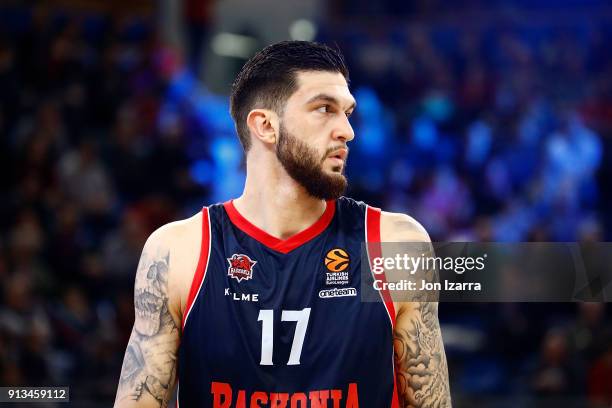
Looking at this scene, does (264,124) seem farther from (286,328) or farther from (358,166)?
(358,166)

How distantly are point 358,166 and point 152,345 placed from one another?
7.52 m

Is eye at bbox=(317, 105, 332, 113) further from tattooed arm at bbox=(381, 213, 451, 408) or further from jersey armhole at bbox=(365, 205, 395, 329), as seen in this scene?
tattooed arm at bbox=(381, 213, 451, 408)

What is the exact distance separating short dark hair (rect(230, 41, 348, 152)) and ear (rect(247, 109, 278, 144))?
2cm

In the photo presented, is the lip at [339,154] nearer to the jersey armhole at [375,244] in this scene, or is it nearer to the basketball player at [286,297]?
the basketball player at [286,297]

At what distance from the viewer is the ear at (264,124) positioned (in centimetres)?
357

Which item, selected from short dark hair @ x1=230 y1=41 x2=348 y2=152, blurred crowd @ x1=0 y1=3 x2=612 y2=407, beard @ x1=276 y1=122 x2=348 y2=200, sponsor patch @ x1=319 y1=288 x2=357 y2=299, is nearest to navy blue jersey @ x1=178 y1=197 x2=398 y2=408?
sponsor patch @ x1=319 y1=288 x2=357 y2=299

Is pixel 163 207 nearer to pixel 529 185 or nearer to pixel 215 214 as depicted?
pixel 529 185

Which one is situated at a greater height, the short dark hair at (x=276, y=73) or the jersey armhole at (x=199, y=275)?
the short dark hair at (x=276, y=73)

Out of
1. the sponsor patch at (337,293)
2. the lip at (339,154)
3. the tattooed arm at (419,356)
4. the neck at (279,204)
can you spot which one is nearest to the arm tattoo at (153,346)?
the neck at (279,204)

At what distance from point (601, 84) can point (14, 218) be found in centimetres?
712

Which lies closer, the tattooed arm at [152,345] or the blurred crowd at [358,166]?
the tattooed arm at [152,345]

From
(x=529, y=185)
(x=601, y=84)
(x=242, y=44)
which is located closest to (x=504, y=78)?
(x=601, y=84)

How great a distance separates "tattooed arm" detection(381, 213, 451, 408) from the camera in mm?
3418

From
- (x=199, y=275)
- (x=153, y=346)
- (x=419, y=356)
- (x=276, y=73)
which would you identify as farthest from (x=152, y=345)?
(x=276, y=73)
